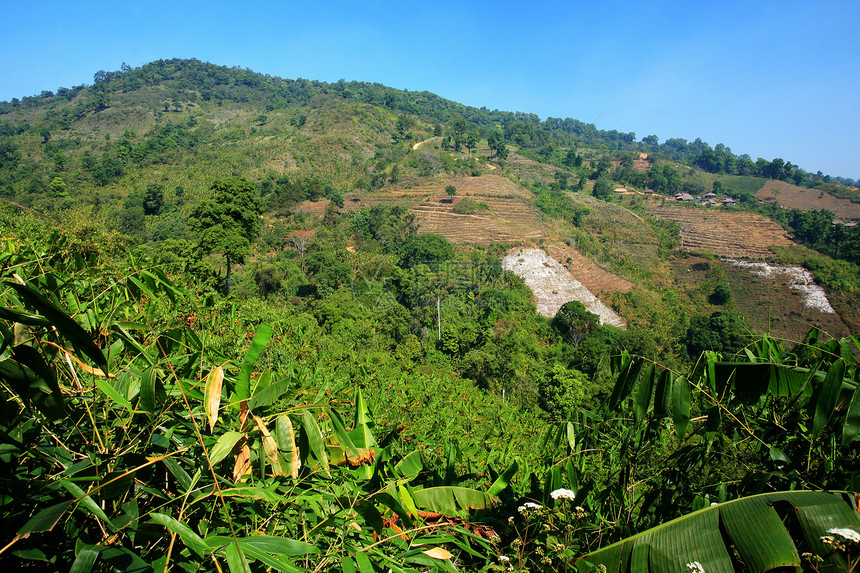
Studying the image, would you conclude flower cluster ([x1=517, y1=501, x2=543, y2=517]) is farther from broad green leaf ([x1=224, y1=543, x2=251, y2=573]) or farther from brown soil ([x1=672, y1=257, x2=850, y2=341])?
brown soil ([x1=672, y1=257, x2=850, y2=341])

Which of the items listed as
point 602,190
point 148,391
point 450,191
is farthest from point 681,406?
point 602,190

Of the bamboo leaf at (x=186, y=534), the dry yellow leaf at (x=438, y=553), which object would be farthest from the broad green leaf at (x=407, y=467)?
the bamboo leaf at (x=186, y=534)

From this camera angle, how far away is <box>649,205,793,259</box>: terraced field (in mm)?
30688

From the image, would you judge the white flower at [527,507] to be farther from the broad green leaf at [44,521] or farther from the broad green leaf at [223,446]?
the broad green leaf at [44,521]

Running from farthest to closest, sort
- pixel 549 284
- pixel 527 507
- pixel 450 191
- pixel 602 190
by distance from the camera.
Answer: pixel 602 190
pixel 450 191
pixel 549 284
pixel 527 507

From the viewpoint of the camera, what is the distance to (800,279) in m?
25.6

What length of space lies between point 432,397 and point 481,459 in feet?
2.84

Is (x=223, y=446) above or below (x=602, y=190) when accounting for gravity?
below

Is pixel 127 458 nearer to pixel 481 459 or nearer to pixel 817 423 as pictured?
pixel 817 423

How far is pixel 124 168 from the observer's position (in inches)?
1315

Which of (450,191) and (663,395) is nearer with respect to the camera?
(663,395)

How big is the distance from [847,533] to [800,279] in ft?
107

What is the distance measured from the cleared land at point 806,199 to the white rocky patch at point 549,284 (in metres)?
29.7

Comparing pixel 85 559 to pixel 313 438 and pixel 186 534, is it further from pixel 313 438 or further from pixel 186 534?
pixel 313 438
